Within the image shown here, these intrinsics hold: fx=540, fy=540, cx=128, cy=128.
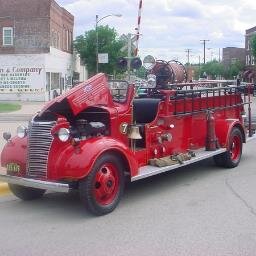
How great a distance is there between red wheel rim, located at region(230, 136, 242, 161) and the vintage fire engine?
1.80 ft

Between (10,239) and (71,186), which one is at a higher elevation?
(71,186)

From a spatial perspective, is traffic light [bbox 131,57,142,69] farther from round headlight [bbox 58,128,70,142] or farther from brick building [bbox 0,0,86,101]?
brick building [bbox 0,0,86,101]

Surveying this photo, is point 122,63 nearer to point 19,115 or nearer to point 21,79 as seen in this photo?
point 19,115

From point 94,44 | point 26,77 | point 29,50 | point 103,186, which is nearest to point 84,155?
point 103,186

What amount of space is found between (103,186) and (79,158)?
1.78 feet

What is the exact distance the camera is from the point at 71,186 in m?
6.79

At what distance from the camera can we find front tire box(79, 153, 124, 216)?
21.9 ft

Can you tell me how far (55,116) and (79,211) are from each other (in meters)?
1.30

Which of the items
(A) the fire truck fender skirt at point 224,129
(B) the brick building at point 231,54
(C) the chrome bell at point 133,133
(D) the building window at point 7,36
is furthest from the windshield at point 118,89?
(B) the brick building at point 231,54

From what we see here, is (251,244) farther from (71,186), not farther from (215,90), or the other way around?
(215,90)

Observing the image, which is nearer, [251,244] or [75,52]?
[251,244]

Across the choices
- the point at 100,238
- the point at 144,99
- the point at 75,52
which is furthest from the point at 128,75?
the point at 75,52

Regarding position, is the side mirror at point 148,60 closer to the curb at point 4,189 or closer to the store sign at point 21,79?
the curb at point 4,189

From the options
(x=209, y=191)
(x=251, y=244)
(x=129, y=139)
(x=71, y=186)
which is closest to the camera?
(x=251, y=244)
